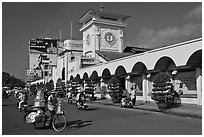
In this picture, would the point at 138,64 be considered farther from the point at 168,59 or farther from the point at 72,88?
the point at 72,88

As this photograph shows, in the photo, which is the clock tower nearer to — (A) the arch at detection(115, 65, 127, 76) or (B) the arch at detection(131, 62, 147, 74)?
(A) the arch at detection(115, 65, 127, 76)

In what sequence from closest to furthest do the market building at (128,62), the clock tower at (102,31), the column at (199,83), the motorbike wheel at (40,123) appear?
the motorbike wheel at (40,123)
the column at (199,83)
the market building at (128,62)
the clock tower at (102,31)

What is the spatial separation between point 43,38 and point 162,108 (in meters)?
102

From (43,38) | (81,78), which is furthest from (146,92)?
(43,38)

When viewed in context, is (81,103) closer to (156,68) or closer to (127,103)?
(127,103)

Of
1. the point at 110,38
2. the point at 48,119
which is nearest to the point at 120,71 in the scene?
the point at 48,119

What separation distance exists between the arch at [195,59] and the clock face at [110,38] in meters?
33.9

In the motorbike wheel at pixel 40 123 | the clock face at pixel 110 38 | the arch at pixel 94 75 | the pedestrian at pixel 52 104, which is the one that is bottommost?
the motorbike wheel at pixel 40 123

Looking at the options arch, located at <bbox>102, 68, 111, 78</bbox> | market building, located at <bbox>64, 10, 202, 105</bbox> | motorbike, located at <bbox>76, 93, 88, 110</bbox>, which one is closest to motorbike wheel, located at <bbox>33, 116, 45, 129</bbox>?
motorbike, located at <bbox>76, 93, 88, 110</bbox>

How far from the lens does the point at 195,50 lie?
56.5 ft

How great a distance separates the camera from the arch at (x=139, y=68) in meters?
24.3

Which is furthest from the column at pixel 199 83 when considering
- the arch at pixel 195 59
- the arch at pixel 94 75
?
the arch at pixel 94 75

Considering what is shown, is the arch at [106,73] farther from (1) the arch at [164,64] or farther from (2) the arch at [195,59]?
(2) the arch at [195,59]

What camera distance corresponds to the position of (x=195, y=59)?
59.5 ft
